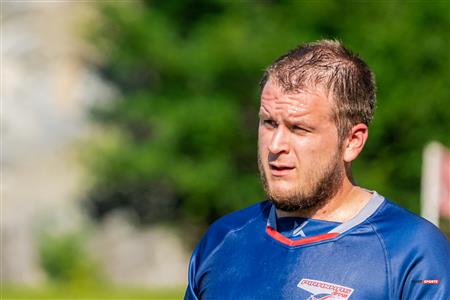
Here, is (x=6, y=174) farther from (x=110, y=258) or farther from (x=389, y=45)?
(x=389, y=45)

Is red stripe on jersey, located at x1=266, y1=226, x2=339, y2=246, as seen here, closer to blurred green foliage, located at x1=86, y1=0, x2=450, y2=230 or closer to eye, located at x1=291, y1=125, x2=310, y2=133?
eye, located at x1=291, y1=125, x2=310, y2=133

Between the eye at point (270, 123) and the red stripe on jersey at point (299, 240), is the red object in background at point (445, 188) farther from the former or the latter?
the eye at point (270, 123)

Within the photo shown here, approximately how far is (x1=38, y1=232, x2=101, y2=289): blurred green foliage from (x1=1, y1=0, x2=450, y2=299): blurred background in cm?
3

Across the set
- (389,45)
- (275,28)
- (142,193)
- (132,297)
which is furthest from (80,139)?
(132,297)

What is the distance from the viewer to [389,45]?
19891 mm

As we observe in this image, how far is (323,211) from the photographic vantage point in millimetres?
3387

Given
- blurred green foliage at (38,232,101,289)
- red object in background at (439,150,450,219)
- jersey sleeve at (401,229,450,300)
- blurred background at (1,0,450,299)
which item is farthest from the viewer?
blurred background at (1,0,450,299)

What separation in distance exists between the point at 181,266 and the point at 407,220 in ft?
61.8

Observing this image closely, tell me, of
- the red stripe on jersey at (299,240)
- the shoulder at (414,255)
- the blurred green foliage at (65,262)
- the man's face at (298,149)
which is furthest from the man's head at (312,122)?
the blurred green foliage at (65,262)

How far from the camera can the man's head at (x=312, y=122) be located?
327 centimetres

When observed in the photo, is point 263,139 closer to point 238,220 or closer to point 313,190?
point 313,190

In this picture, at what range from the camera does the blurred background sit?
2012 cm

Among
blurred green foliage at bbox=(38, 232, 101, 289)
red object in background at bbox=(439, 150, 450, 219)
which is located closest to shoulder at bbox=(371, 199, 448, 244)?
red object in background at bbox=(439, 150, 450, 219)

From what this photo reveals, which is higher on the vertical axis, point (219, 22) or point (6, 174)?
point (219, 22)
